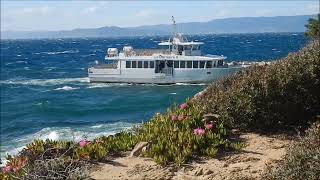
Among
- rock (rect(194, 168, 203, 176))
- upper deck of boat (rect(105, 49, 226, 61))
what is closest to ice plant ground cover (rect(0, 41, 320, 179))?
rock (rect(194, 168, 203, 176))

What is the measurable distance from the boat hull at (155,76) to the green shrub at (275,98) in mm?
34866

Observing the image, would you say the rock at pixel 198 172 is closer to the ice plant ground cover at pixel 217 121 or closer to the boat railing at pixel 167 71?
the ice plant ground cover at pixel 217 121

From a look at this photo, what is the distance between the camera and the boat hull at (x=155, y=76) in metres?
48.9

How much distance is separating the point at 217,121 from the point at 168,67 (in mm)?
39227

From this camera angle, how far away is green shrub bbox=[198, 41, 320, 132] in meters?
11.4

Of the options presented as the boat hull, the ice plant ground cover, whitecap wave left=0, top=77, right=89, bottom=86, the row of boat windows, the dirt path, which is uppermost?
the ice plant ground cover

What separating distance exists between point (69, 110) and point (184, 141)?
30.7 m

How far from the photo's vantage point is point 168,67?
5053cm

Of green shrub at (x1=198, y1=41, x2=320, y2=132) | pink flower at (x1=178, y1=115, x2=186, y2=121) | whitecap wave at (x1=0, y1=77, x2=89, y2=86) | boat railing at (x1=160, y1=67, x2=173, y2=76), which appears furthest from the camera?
whitecap wave at (x1=0, y1=77, x2=89, y2=86)

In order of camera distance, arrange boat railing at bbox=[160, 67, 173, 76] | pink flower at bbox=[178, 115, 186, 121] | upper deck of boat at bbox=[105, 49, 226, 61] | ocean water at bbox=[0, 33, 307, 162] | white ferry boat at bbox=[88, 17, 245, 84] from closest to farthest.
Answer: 1. pink flower at bbox=[178, 115, 186, 121]
2. ocean water at bbox=[0, 33, 307, 162]
3. white ferry boat at bbox=[88, 17, 245, 84]
4. upper deck of boat at bbox=[105, 49, 226, 61]
5. boat railing at bbox=[160, 67, 173, 76]

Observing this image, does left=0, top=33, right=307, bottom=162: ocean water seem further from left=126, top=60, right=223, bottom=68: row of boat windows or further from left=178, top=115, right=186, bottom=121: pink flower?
left=178, top=115, right=186, bottom=121: pink flower

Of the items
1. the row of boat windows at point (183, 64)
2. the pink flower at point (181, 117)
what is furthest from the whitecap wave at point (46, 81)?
the pink flower at point (181, 117)

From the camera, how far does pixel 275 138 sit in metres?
11.1

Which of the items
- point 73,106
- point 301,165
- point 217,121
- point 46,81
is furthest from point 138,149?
point 46,81
